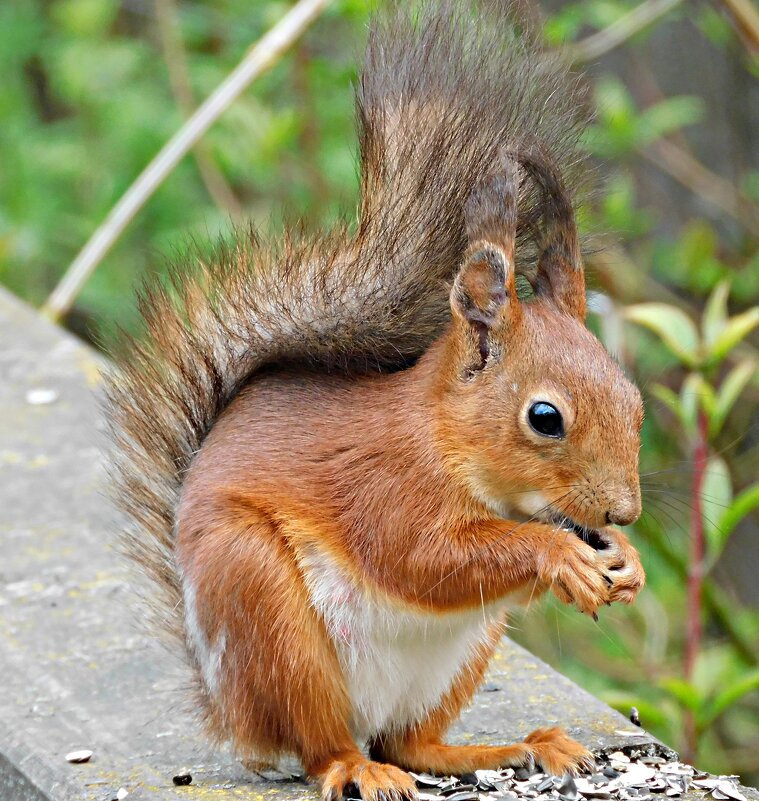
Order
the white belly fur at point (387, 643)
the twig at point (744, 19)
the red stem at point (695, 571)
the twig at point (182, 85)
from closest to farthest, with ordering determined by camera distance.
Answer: the white belly fur at point (387, 643), the red stem at point (695, 571), the twig at point (744, 19), the twig at point (182, 85)

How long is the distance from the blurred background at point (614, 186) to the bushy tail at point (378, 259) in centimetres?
78

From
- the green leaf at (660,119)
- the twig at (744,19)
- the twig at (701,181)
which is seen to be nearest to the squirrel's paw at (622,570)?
the twig at (744,19)

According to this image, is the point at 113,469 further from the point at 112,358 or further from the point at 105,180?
the point at 105,180

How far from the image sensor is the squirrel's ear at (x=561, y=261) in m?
1.74

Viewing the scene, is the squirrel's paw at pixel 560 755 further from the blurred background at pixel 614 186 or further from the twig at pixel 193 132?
the twig at pixel 193 132

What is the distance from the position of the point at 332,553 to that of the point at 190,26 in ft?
9.98

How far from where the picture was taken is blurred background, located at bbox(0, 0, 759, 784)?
3.23m

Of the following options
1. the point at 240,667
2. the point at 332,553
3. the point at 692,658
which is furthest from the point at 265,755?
the point at 692,658

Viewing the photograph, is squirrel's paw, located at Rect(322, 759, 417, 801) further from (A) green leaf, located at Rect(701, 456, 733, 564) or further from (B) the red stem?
(B) the red stem

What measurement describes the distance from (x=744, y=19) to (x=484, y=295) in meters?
1.55

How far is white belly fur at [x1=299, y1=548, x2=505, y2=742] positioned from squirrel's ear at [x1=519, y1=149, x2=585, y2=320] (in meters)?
0.39

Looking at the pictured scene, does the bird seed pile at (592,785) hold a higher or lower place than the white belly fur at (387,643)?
lower

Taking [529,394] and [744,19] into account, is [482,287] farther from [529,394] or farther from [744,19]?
[744,19]

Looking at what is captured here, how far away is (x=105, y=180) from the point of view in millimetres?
4715
